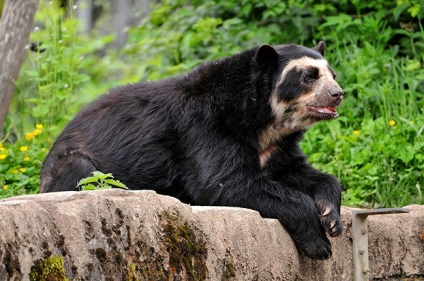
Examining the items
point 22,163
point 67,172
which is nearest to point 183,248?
point 67,172

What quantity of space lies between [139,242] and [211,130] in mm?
2071

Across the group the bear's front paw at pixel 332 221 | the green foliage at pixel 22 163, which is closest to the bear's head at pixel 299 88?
the bear's front paw at pixel 332 221

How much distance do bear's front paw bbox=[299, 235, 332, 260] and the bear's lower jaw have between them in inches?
44.4

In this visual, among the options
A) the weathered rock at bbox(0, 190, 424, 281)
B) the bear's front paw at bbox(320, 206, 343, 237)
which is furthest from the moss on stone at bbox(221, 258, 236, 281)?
the bear's front paw at bbox(320, 206, 343, 237)

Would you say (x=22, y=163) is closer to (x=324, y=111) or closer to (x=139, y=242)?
(x=324, y=111)

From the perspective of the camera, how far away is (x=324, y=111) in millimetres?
6066

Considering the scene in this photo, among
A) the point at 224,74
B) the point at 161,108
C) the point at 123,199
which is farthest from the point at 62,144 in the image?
the point at 123,199

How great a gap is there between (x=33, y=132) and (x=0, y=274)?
18.5ft

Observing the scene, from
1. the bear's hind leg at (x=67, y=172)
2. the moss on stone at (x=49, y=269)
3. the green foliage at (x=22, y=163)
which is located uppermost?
the moss on stone at (x=49, y=269)

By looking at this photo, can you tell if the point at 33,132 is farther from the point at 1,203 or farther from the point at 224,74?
the point at 1,203

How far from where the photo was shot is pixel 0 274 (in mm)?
3184

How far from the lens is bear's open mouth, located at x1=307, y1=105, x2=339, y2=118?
6051 mm

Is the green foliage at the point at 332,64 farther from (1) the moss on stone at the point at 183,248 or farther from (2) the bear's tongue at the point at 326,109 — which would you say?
(1) the moss on stone at the point at 183,248

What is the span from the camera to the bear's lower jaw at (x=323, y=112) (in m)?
6.05
